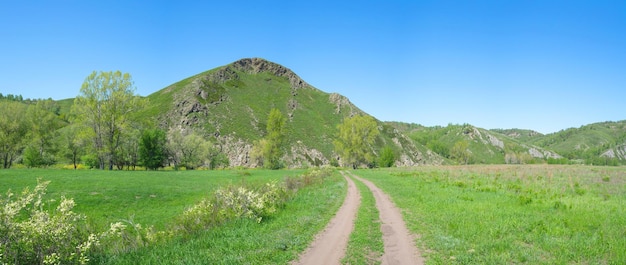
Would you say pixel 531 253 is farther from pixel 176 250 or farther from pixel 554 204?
pixel 176 250

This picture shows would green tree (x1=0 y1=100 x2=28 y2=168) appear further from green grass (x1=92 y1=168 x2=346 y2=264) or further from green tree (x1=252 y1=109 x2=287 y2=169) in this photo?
green grass (x1=92 y1=168 x2=346 y2=264)

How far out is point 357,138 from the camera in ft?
309

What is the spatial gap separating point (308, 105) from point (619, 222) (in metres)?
188

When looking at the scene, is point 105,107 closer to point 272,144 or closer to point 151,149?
point 151,149

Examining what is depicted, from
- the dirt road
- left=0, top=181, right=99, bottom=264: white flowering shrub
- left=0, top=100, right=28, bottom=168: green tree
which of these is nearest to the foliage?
left=0, top=100, right=28, bottom=168: green tree

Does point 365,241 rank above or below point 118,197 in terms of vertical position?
above

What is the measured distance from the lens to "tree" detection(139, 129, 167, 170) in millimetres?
80375

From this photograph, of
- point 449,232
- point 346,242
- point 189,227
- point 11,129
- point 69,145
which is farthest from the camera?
point 69,145

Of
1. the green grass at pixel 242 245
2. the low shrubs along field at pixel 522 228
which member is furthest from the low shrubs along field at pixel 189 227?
the low shrubs along field at pixel 522 228

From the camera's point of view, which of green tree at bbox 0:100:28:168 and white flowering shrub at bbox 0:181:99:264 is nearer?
white flowering shrub at bbox 0:181:99:264

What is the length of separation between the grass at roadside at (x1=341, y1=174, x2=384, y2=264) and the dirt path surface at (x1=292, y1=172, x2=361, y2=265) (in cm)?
27

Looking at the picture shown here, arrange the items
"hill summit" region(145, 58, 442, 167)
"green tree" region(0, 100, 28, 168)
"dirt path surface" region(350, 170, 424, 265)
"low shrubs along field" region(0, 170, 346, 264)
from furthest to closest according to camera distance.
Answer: "hill summit" region(145, 58, 442, 167) < "green tree" region(0, 100, 28, 168) < "dirt path surface" region(350, 170, 424, 265) < "low shrubs along field" region(0, 170, 346, 264)

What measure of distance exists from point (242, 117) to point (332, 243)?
150 metres

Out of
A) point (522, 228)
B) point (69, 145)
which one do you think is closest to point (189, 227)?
point (522, 228)
